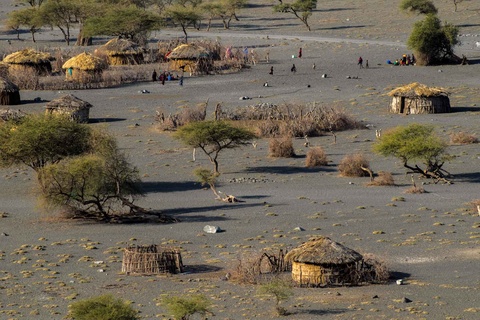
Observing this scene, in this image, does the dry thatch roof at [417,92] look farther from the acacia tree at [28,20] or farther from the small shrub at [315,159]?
the acacia tree at [28,20]

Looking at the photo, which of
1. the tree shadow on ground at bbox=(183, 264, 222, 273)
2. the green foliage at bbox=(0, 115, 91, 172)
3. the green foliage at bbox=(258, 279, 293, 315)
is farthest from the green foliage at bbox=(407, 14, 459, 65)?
the green foliage at bbox=(258, 279, 293, 315)

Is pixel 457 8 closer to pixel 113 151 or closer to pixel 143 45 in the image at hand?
pixel 143 45

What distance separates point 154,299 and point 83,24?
73.3 meters

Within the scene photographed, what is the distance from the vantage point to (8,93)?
62594 mm

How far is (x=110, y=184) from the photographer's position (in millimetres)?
38656

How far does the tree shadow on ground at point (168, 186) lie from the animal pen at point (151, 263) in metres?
11.2

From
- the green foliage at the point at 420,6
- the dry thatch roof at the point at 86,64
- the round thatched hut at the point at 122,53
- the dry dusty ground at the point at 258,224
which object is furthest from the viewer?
the green foliage at the point at 420,6

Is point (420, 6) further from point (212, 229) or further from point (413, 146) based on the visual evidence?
point (212, 229)

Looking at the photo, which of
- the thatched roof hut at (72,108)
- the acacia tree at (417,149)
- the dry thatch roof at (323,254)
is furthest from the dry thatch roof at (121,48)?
the dry thatch roof at (323,254)

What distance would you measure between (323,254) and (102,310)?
24.1 ft

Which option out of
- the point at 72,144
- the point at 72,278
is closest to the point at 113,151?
the point at 72,144

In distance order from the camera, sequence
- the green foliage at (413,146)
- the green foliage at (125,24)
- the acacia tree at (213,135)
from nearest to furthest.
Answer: the green foliage at (413,146), the acacia tree at (213,135), the green foliage at (125,24)

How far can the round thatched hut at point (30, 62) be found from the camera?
73750 mm

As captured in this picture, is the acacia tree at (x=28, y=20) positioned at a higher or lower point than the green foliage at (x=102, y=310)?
higher
